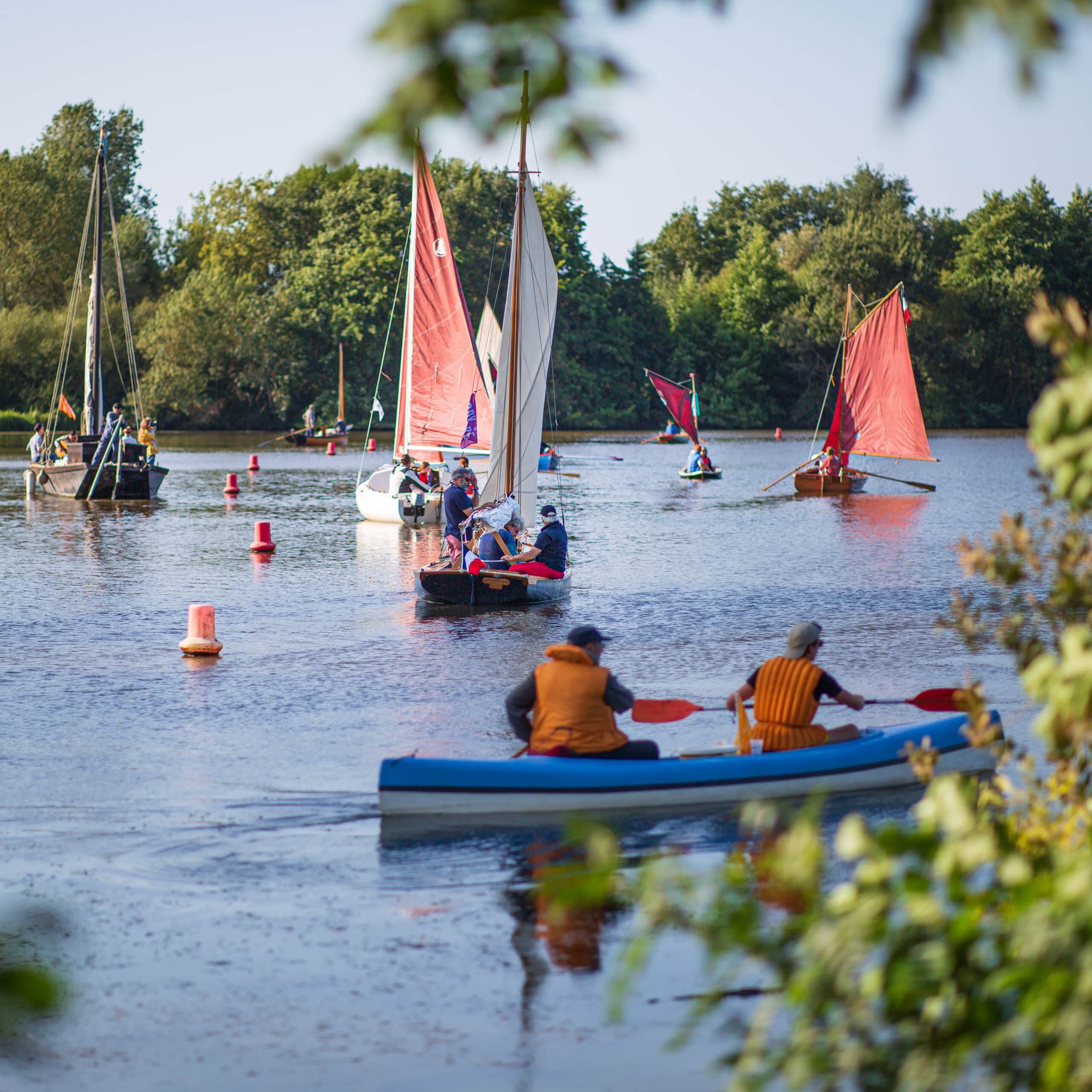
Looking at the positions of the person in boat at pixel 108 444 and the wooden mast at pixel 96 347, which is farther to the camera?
the wooden mast at pixel 96 347

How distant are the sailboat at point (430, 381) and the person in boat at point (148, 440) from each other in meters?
10.3

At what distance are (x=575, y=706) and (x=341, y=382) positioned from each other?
82000 millimetres

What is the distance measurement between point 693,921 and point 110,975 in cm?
517

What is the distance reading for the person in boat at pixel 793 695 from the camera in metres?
10.9

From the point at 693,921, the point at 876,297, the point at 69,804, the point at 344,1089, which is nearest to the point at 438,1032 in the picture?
the point at 344,1089

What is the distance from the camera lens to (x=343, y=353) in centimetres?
9981

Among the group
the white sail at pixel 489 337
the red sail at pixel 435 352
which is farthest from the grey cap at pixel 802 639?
the white sail at pixel 489 337

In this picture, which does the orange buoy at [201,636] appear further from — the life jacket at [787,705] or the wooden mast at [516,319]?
the life jacket at [787,705]

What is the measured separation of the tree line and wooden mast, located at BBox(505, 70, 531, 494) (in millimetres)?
67555

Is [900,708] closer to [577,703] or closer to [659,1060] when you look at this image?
[577,703]

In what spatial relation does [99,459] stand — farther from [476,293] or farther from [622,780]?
[476,293]

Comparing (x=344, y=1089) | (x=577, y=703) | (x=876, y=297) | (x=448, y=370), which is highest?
(x=876, y=297)

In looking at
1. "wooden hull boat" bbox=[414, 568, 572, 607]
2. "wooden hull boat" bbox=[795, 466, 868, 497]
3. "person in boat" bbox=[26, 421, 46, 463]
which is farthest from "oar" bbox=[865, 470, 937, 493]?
"wooden hull boat" bbox=[414, 568, 572, 607]

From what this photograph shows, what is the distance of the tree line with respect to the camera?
312 ft
